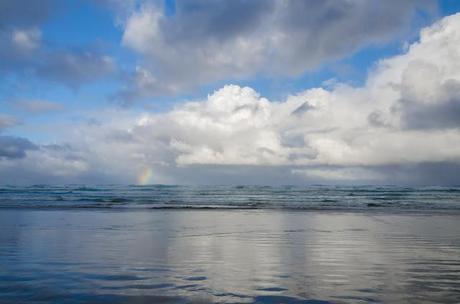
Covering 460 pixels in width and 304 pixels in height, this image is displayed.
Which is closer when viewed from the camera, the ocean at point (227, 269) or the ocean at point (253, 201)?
the ocean at point (227, 269)

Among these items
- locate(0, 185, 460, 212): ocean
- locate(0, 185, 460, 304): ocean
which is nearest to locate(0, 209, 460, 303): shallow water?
locate(0, 185, 460, 304): ocean

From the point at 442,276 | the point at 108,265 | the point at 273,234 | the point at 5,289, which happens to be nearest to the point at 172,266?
the point at 108,265

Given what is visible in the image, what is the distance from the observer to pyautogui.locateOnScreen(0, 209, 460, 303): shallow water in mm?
5395

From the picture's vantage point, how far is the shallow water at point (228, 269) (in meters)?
5.39

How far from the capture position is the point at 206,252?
9.18 metres

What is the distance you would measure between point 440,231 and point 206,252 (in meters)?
9.88

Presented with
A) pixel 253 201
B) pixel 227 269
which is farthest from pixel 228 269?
pixel 253 201

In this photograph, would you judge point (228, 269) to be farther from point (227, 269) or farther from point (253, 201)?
point (253, 201)

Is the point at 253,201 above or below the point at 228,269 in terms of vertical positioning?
below

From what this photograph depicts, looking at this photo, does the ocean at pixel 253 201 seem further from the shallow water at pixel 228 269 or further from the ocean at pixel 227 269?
the shallow water at pixel 228 269

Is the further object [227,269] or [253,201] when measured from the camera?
[253,201]

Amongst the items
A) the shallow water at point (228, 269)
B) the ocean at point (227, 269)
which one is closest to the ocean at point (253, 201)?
the ocean at point (227, 269)

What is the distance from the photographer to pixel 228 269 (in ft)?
23.5

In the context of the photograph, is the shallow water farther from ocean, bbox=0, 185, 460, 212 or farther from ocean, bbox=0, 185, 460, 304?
ocean, bbox=0, 185, 460, 212
